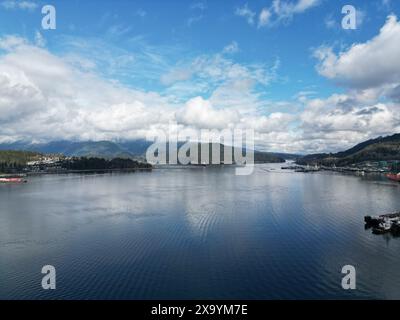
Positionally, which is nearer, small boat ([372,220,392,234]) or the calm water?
the calm water

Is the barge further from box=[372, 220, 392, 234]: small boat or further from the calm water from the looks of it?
the calm water

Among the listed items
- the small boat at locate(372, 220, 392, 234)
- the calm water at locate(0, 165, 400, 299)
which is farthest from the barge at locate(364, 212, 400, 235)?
the calm water at locate(0, 165, 400, 299)

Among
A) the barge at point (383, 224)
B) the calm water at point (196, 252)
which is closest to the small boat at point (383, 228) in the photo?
the barge at point (383, 224)

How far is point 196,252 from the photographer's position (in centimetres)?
1205

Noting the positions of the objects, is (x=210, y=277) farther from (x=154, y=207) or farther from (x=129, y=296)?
(x=154, y=207)

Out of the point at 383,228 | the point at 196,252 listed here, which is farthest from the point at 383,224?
the point at 196,252

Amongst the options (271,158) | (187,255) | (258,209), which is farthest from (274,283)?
(271,158)

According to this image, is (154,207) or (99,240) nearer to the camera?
(99,240)

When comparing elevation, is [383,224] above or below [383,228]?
above

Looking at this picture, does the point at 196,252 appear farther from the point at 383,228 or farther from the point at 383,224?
the point at 383,224

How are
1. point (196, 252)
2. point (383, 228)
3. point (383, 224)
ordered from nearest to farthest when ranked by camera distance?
point (196, 252) < point (383, 228) < point (383, 224)

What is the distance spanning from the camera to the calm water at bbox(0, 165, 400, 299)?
897cm

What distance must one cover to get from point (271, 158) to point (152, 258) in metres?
138

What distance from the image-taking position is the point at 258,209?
68.8 ft
